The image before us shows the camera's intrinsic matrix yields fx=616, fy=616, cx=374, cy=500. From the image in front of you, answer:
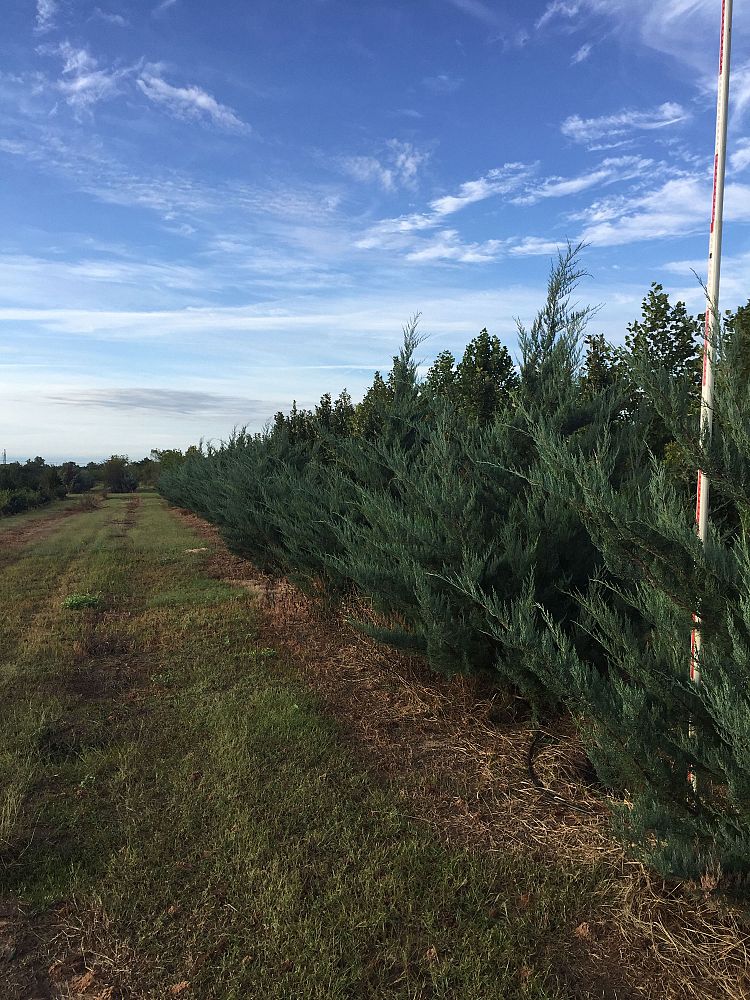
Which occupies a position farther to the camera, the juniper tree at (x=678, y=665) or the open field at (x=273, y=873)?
the open field at (x=273, y=873)

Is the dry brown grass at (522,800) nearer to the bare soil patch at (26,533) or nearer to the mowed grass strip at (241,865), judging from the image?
the mowed grass strip at (241,865)

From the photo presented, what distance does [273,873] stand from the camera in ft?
10.0

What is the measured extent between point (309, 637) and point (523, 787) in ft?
12.7

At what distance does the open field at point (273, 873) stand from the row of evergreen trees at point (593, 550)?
22.2 inches

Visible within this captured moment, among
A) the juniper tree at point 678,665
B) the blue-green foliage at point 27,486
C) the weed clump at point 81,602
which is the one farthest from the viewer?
the blue-green foliage at point 27,486

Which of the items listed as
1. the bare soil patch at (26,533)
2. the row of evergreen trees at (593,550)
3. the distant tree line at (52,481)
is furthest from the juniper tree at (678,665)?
the distant tree line at (52,481)

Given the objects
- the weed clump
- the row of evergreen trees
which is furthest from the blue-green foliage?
the row of evergreen trees

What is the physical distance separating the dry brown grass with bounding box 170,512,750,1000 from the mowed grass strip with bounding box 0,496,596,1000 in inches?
5.9

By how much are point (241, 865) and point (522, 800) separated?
1.70 metres

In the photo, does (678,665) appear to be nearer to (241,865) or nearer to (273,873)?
(273,873)

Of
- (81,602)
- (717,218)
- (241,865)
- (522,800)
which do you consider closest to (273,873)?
(241,865)

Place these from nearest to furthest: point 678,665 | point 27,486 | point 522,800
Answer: point 678,665, point 522,800, point 27,486

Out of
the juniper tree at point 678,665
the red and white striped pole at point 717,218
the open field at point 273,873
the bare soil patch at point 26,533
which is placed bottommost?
the open field at point 273,873

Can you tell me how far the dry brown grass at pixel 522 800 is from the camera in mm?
2520
